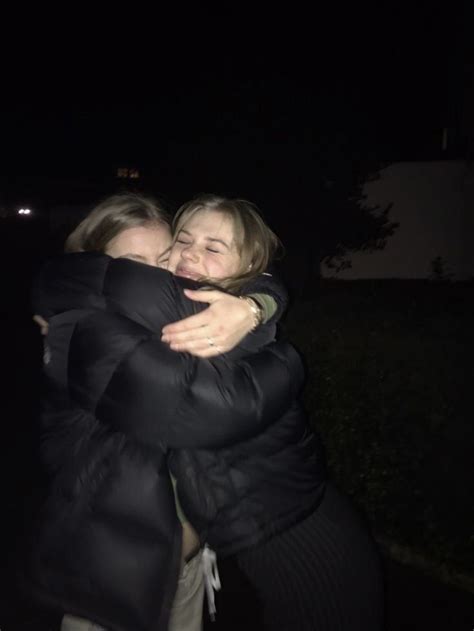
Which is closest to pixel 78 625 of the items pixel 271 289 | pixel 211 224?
pixel 271 289

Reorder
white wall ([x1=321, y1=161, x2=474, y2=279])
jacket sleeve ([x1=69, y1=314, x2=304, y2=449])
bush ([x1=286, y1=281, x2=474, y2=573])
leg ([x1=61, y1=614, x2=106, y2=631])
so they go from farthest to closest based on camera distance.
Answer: white wall ([x1=321, y1=161, x2=474, y2=279]), bush ([x1=286, y1=281, x2=474, y2=573]), leg ([x1=61, y1=614, x2=106, y2=631]), jacket sleeve ([x1=69, y1=314, x2=304, y2=449])

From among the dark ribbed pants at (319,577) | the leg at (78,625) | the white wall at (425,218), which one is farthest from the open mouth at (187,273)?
the white wall at (425,218)

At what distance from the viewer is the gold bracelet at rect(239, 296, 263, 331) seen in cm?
159

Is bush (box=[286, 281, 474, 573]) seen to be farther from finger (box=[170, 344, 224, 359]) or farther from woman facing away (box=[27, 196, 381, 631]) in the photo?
finger (box=[170, 344, 224, 359])

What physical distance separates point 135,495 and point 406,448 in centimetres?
232

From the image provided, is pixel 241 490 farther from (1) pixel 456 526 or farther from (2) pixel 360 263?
(2) pixel 360 263

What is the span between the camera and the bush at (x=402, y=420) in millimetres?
3004

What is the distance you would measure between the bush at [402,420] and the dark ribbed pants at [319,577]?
1.66 m

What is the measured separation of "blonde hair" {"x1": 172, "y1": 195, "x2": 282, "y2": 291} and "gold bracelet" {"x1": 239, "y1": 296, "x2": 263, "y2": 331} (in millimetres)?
189

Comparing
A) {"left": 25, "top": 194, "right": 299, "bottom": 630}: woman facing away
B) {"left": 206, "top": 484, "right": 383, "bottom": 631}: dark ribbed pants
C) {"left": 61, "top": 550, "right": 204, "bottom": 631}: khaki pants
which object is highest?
{"left": 25, "top": 194, "right": 299, "bottom": 630}: woman facing away

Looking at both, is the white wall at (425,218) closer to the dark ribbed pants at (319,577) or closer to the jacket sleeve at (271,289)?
the jacket sleeve at (271,289)

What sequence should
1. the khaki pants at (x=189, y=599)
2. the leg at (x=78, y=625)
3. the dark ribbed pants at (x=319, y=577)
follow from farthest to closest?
the khaki pants at (x=189, y=599) < the leg at (x=78, y=625) < the dark ribbed pants at (x=319, y=577)

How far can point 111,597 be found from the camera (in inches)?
53.5

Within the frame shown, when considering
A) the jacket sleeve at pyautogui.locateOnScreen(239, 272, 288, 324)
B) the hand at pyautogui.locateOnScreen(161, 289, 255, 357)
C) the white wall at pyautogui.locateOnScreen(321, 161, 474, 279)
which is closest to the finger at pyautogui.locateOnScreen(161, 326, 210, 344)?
the hand at pyautogui.locateOnScreen(161, 289, 255, 357)
